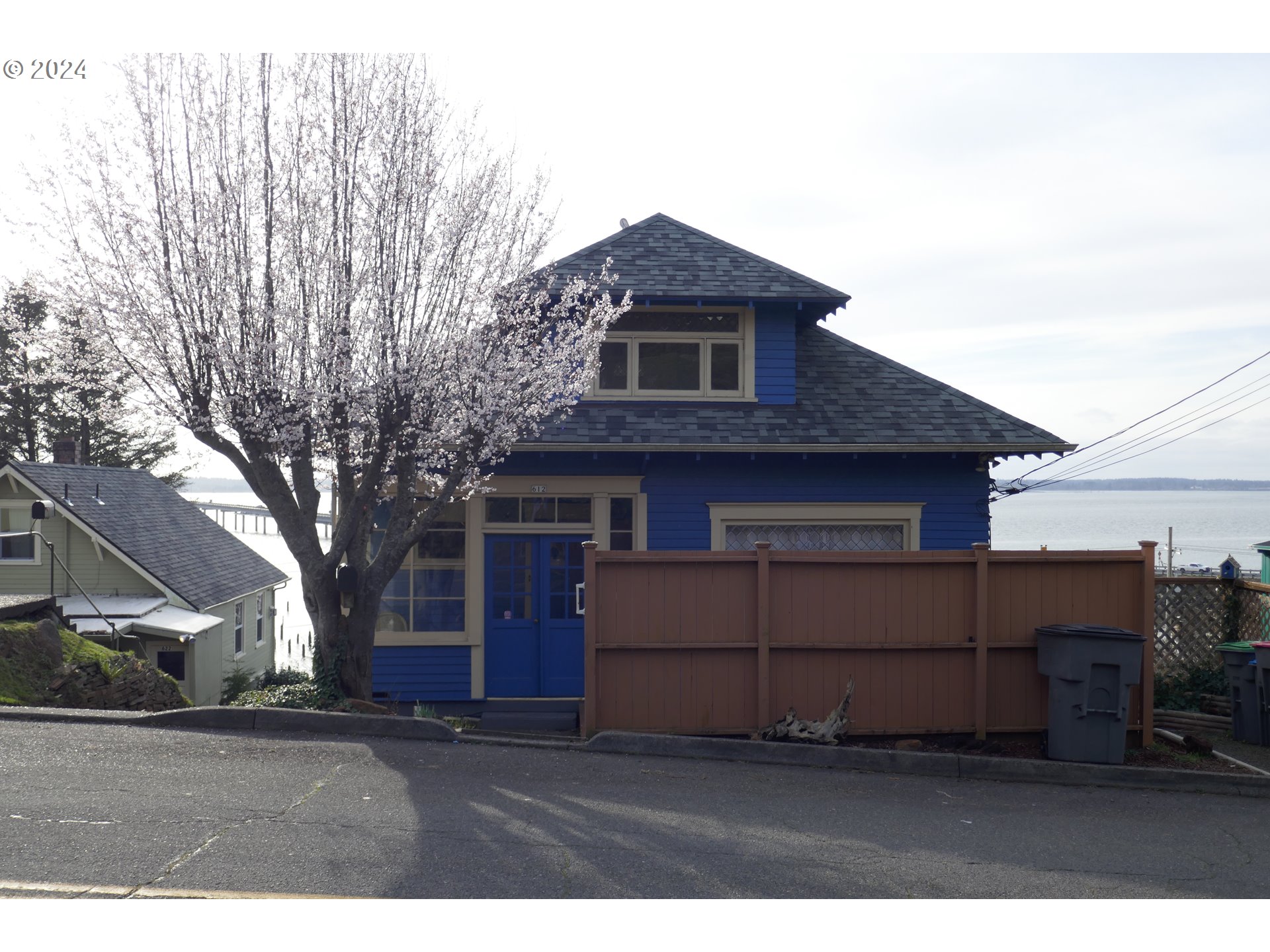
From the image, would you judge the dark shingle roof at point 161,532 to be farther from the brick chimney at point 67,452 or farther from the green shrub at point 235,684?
the green shrub at point 235,684

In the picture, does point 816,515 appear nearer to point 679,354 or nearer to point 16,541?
point 679,354

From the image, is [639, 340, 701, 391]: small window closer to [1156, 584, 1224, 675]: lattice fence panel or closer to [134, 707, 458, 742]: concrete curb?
[134, 707, 458, 742]: concrete curb

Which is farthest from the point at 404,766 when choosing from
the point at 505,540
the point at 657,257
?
the point at 657,257

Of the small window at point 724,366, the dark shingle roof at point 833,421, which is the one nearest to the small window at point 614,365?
the dark shingle roof at point 833,421

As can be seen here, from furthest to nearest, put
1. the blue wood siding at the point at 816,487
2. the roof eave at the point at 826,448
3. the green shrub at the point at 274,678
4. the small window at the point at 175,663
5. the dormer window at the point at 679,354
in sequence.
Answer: the green shrub at the point at 274,678
the small window at the point at 175,663
the dormer window at the point at 679,354
the blue wood siding at the point at 816,487
the roof eave at the point at 826,448

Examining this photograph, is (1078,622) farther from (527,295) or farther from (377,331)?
(377,331)

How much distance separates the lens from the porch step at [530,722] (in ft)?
37.1

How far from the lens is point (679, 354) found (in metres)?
13.1

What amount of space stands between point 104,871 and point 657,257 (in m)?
10.4

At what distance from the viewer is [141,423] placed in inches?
409

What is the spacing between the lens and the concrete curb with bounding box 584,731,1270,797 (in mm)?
8266

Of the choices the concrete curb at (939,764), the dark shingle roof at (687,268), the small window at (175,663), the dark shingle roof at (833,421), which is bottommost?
the small window at (175,663)

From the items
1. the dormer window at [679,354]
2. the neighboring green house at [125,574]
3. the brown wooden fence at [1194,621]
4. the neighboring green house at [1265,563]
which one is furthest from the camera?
the neighboring green house at [125,574]

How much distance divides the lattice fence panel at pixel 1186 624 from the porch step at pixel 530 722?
681cm
